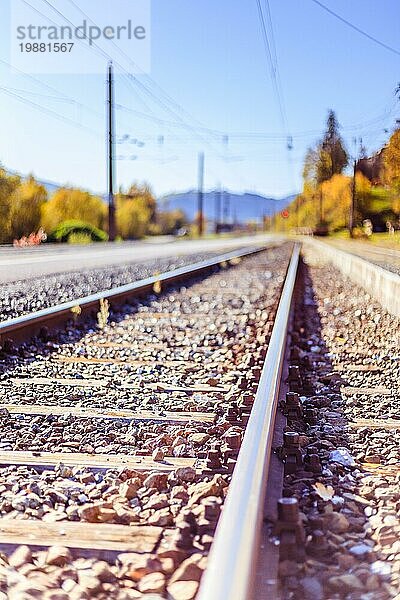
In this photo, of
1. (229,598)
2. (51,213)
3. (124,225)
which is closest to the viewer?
(229,598)

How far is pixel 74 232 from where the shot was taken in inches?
1411

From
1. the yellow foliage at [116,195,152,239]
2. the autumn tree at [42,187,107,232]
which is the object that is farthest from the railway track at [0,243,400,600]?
the yellow foliage at [116,195,152,239]

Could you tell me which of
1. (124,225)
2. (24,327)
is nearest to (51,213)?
(24,327)

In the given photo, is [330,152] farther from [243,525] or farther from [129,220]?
[243,525]

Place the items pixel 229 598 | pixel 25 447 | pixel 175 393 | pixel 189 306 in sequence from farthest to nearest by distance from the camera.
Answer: pixel 189 306 → pixel 175 393 → pixel 25 447 → pixel 229 598

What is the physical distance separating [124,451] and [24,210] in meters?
10.8

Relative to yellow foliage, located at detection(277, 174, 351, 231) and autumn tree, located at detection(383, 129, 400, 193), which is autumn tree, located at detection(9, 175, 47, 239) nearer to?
autumn tree, located at detection(383, 129, 400, 193)

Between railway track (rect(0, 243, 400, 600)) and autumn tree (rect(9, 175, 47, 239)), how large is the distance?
17.0 feet

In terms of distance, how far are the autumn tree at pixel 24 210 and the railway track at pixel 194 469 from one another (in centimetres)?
519

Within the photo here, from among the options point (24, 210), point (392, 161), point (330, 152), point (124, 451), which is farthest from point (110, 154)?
point (124, 451)

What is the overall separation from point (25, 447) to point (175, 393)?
4.63 feet

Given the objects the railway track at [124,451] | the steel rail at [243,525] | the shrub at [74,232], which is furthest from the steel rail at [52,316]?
the shrub at [74,232]

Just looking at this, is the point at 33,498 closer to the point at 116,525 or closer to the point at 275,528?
the point at 116,525

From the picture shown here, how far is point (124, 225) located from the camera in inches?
2199
